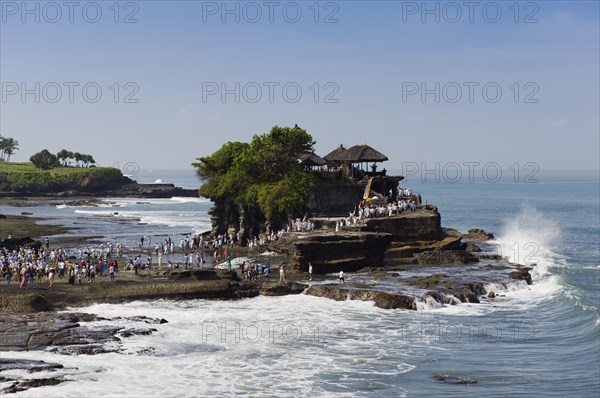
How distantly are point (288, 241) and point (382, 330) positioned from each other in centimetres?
1528

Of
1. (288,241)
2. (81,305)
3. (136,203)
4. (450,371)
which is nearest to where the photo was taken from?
(450,371)

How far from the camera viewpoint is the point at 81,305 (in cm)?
3594

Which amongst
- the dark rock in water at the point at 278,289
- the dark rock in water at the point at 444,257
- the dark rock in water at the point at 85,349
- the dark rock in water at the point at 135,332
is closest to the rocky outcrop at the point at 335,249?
the dark rock in water at the point at 444,257

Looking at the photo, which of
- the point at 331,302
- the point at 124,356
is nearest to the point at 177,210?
the point at 331,302

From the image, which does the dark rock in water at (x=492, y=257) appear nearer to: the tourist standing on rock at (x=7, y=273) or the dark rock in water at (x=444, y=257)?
the dark rock in water at (x=444, y=257)

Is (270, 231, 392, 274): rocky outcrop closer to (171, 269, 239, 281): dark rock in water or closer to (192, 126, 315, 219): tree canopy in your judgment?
(171, 269, 239, 281): dark rock in water

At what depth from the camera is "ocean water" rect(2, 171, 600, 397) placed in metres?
25.6

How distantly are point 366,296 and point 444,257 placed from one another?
49.4 feet

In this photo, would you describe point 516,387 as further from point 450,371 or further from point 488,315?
point 488,315

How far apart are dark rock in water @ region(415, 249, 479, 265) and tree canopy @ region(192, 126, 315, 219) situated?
12.2 meters

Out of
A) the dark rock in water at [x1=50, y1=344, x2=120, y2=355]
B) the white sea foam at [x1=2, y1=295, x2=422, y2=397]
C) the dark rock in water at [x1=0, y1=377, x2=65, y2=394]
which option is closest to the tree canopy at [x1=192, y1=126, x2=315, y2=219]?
the white sea foam at [x1=2, y1=295, x2=422, y2=397]

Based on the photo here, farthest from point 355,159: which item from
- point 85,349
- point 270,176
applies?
point 85,349

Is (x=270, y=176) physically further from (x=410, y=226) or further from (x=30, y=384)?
(x=30, y=384)

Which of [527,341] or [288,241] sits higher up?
[288,241]
